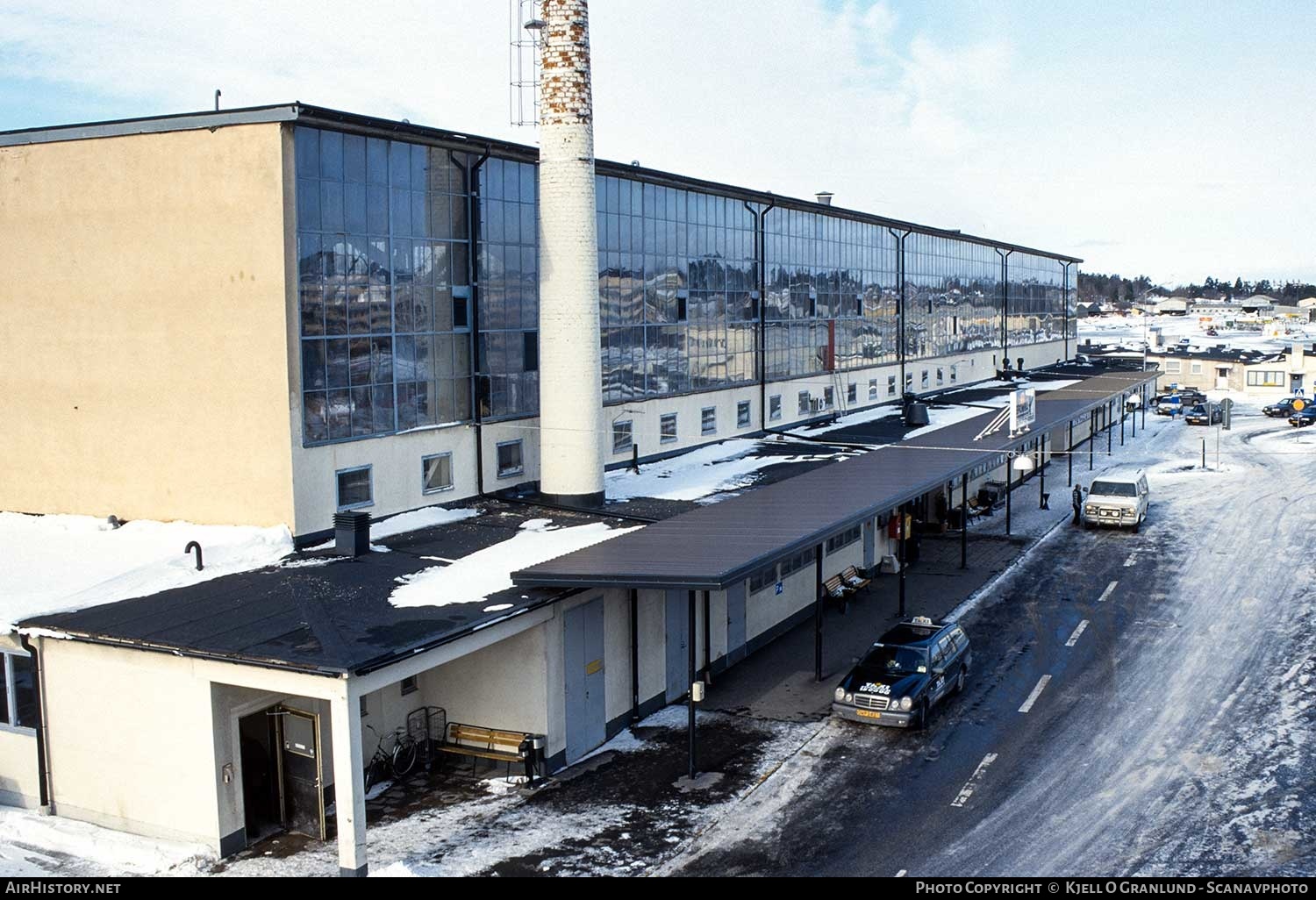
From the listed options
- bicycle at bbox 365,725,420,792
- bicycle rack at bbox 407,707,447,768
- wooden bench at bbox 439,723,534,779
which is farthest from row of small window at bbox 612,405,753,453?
bicycle at bbox 365,725,420,792

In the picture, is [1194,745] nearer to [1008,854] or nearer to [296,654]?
[1008,854]

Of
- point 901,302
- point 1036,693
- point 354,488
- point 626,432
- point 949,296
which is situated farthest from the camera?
point 949,296

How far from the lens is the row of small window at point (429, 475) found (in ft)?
73.2

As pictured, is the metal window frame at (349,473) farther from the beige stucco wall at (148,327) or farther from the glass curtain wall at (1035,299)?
the glass curtain wall at (1035,299)

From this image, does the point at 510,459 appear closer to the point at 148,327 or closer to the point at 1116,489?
the point at 148,327

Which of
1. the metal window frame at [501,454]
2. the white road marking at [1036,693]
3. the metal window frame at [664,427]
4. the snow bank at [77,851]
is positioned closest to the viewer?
the snow bank at [77,851]

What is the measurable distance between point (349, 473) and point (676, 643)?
694cm

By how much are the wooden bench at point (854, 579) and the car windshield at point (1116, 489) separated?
12.1 meters

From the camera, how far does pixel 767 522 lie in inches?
899

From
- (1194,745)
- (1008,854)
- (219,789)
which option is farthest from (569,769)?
(1194,745)

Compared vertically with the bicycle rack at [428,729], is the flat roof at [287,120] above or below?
above

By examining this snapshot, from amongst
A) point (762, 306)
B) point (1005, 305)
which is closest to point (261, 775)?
point (762, 306)

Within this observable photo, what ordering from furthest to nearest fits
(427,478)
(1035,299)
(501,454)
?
(1035,299) → (501,454) → (427,478)

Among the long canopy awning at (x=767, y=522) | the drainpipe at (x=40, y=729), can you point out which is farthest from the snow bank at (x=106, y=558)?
the long canopy awning at (x=767, y=522)
